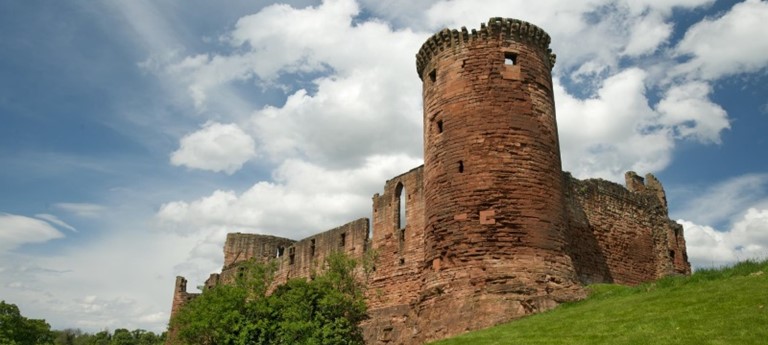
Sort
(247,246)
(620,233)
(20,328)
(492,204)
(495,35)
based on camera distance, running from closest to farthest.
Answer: (492,204)
(495,35)
(620,233)
(247,246)
(20,328)

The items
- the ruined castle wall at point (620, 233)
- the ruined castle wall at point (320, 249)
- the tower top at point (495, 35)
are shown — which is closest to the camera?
the tower top at point (495, 35)

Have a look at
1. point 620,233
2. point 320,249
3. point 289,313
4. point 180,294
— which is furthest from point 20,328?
point 620,233

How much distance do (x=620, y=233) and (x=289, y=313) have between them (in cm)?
1259

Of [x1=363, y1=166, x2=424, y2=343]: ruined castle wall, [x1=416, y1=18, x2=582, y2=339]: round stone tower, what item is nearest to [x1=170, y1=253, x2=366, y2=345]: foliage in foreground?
[x1=363, y1=166, x2=424, y2=343]: ruined castle wall

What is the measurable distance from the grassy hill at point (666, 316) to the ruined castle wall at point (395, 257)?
27.3 ft

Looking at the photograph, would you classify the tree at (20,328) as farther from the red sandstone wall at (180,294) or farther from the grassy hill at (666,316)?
the grassy hill at (666,316)

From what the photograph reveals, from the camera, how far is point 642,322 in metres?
11.8

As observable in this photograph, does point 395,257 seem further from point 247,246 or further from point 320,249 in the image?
point 247,246

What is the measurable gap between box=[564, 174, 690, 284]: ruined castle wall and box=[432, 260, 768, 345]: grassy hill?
6.68 m

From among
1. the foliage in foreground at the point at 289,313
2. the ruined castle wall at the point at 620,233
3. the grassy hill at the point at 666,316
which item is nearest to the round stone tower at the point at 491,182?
the grassy hill at the point at 666,316

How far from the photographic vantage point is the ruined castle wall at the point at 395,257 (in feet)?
77.8

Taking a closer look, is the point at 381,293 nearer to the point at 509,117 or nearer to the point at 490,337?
the point at 509,117

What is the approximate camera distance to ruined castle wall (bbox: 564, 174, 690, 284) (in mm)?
Answer: 22922

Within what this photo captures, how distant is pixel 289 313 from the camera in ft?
72.3
